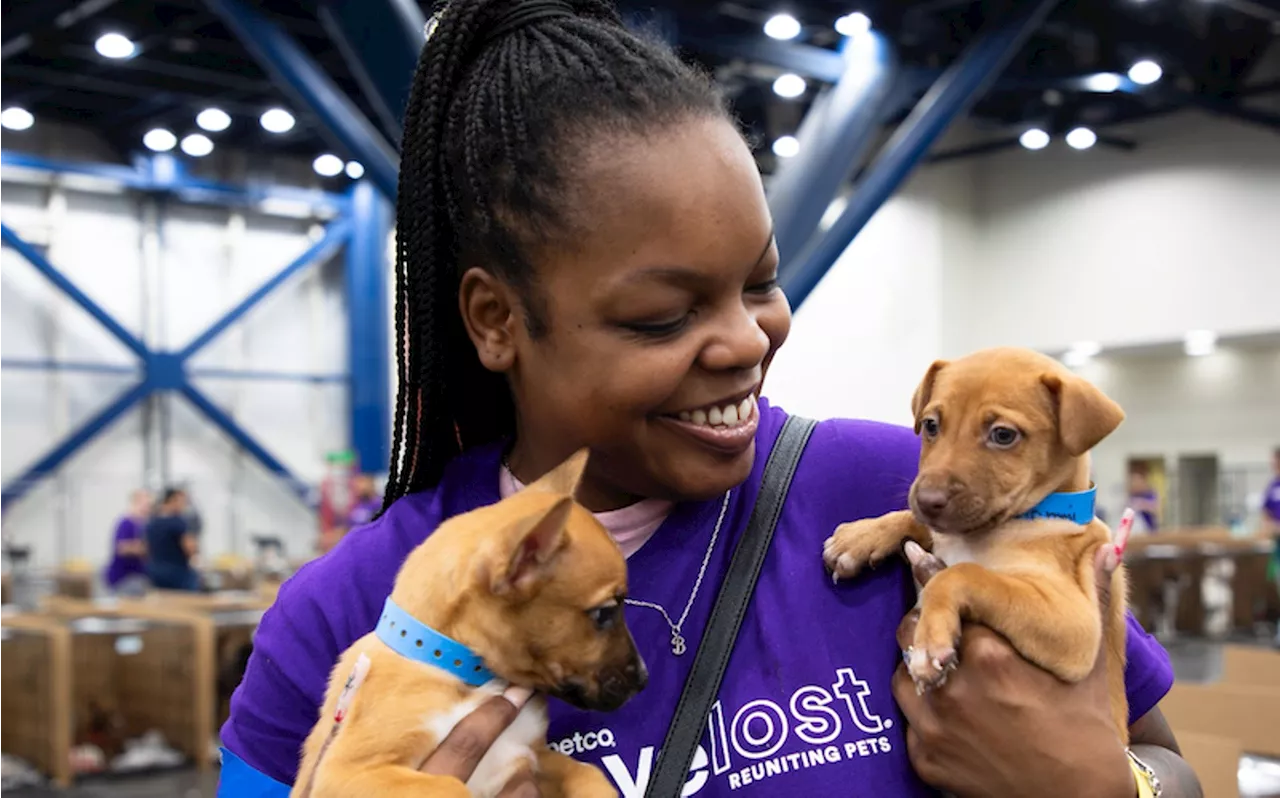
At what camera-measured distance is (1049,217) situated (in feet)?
63.3

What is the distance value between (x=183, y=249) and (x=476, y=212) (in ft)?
62.7

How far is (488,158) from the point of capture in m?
1.49

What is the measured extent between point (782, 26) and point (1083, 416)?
36.1ft

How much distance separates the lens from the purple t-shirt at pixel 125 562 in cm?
1238

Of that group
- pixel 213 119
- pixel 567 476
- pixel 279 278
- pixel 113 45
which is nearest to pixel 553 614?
pixel 567 476

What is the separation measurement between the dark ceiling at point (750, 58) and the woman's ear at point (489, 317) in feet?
33.6

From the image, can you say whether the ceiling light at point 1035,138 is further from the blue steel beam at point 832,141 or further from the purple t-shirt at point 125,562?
the purple t-shirt at point 125,562

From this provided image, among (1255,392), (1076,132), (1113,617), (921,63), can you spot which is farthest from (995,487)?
(1255,392)

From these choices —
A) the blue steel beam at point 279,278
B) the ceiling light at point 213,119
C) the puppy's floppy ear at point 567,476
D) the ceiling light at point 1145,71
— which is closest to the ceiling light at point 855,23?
the ceiling light at point 1145,71

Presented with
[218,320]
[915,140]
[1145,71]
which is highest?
[1145,71]

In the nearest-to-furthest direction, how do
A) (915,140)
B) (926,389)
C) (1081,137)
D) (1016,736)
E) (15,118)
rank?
(1016,736) < (926,389) < (915,140) < (15,118) < (1081,137)

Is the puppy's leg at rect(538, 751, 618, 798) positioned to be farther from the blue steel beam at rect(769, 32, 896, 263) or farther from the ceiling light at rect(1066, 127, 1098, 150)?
the ceiling light at rect(1066, 127, 1098, 150)

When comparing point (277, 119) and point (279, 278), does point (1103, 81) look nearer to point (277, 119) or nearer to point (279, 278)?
point (277, 119)

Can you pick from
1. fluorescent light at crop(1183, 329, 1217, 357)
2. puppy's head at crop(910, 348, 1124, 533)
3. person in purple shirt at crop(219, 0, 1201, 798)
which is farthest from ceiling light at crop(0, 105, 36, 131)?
puppy's head at crop(910, 348, 1124, 533)
